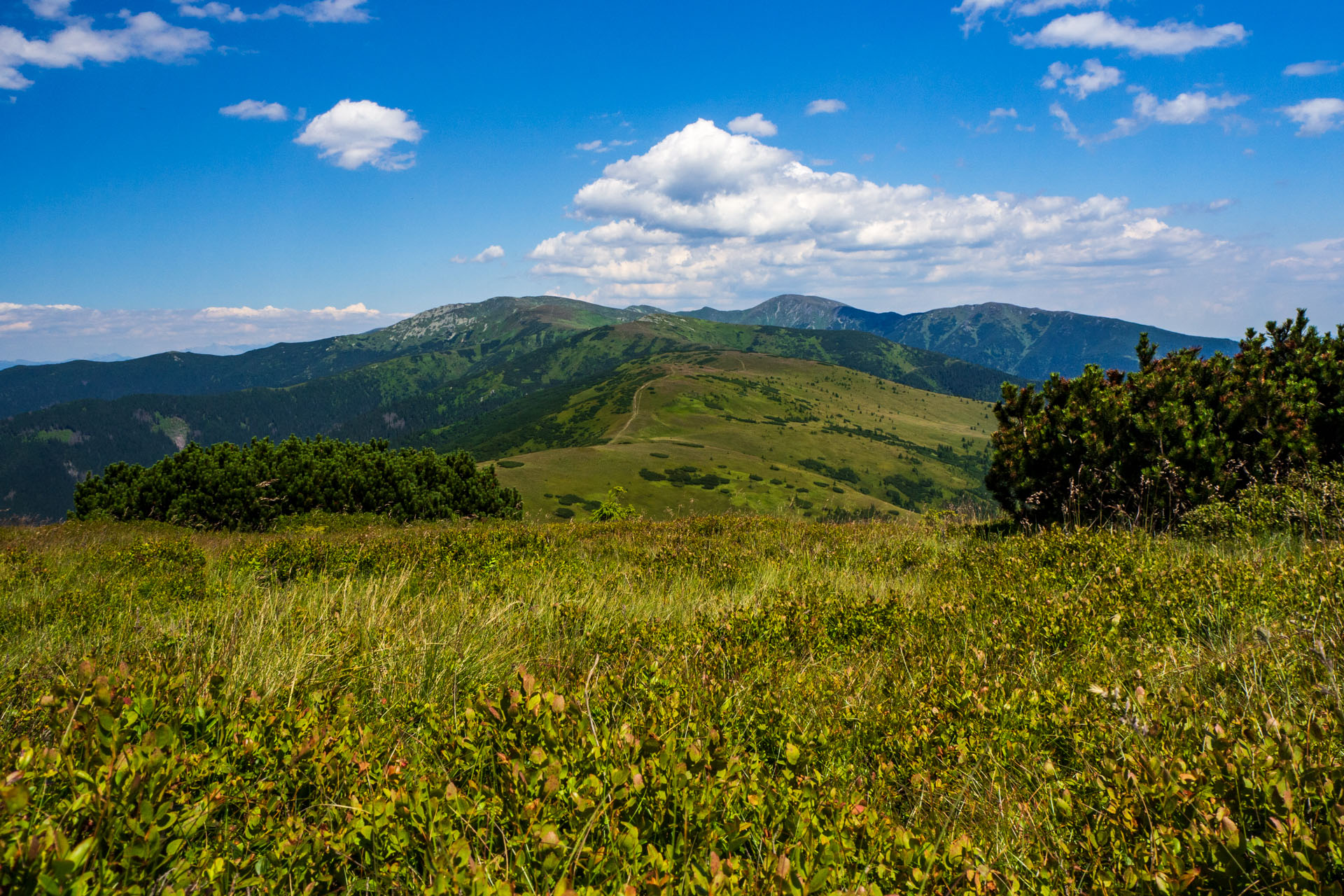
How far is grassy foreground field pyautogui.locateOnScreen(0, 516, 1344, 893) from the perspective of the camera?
2.12m

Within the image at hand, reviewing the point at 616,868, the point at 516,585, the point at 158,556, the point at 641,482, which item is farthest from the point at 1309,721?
the point at 641,482

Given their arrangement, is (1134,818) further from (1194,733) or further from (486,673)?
(486,673)

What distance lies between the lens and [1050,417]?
11.7 m

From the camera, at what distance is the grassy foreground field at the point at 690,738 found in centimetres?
212

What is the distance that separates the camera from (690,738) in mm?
3109

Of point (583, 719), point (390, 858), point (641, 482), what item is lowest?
point (641, 482)

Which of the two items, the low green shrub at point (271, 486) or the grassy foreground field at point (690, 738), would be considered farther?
the low green shrub at point (271, 486)

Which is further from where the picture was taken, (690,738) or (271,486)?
(271,486)

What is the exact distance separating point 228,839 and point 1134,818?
340 cm

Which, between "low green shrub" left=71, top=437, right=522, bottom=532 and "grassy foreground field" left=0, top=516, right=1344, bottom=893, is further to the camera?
"low green shrub" left=71, top=437, right=522, bottom=532

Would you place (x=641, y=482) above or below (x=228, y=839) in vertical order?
below

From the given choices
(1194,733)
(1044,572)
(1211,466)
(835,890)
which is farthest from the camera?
(1211,466)

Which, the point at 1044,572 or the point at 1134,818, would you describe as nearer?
the point at 1134,818

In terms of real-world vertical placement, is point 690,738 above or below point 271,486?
above
